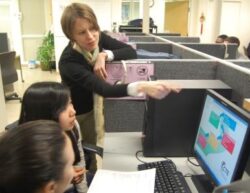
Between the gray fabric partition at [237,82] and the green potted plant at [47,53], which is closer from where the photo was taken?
the gray fabric partition at [237,82]

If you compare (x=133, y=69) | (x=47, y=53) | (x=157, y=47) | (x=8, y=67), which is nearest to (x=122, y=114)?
(x=133, y=69)

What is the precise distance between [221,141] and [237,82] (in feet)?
1.38

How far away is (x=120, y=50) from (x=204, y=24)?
19.3 ft

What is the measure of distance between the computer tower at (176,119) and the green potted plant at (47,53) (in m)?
5.42

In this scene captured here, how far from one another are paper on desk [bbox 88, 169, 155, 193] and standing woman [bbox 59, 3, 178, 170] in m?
0.31

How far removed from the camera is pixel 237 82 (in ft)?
4.17

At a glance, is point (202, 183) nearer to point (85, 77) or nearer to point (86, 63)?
point (85, 77)

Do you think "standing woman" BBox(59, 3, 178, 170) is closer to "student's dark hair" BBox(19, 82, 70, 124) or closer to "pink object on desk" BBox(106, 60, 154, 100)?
"pink object on desk" BBox(106, 60, 154, 100)

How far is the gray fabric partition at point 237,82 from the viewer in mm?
1202

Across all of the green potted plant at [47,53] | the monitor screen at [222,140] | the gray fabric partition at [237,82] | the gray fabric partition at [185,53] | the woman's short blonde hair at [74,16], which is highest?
the woman's short blonde hair at [74,16]

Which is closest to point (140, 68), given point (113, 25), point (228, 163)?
point (228, 163)

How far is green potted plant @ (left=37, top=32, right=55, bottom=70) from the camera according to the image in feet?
20.8

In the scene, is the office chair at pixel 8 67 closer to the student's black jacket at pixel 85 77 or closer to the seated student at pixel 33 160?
the student's black jacket at pixel 85 77

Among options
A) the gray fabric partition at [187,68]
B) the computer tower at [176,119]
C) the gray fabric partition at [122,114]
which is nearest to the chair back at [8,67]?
the gray fabric partition at [122,114]
